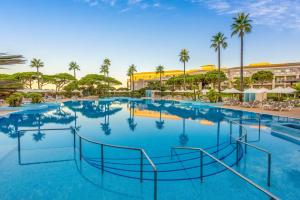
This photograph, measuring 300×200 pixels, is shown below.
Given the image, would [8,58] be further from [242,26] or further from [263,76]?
[263,76]

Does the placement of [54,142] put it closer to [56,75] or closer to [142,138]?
[142,138]

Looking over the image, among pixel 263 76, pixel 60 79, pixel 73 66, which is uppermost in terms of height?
pixel 73 66

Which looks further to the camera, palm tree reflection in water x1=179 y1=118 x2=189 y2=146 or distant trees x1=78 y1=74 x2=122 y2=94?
distant trees x1=78 y1=74 x2=122 y2=94

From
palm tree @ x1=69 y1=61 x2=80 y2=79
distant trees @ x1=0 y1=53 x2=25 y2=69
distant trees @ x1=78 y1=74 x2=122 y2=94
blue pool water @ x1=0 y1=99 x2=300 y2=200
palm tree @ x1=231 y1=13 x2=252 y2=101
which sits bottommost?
blue pool water @ x1=0 y1=99 x2=300 y2=200

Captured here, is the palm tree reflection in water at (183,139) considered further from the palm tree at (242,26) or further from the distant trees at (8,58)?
the palm tree at (242,26)

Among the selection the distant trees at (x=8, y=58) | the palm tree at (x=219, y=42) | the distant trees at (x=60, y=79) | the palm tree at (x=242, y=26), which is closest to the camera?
the distant trees at (x=8, y=58)

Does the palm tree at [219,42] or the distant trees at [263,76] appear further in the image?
the distant trees at [263,76]

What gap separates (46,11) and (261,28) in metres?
25.2

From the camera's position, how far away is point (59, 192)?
17.9 feet

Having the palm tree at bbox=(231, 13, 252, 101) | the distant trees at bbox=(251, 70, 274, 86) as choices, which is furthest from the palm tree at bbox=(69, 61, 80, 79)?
the distant trees at bbox=(251, 70, 274, 86)

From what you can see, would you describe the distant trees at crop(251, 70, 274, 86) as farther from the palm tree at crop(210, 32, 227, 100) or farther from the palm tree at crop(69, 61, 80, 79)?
the palm tree at crop(69, 61, 80, 79)

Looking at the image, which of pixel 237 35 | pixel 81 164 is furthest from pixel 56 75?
pixel 81 164

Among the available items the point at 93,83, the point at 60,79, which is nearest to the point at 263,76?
the point at 93,83

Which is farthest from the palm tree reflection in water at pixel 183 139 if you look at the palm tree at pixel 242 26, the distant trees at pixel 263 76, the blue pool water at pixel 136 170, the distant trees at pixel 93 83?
the distant trees at pixel 93 83
